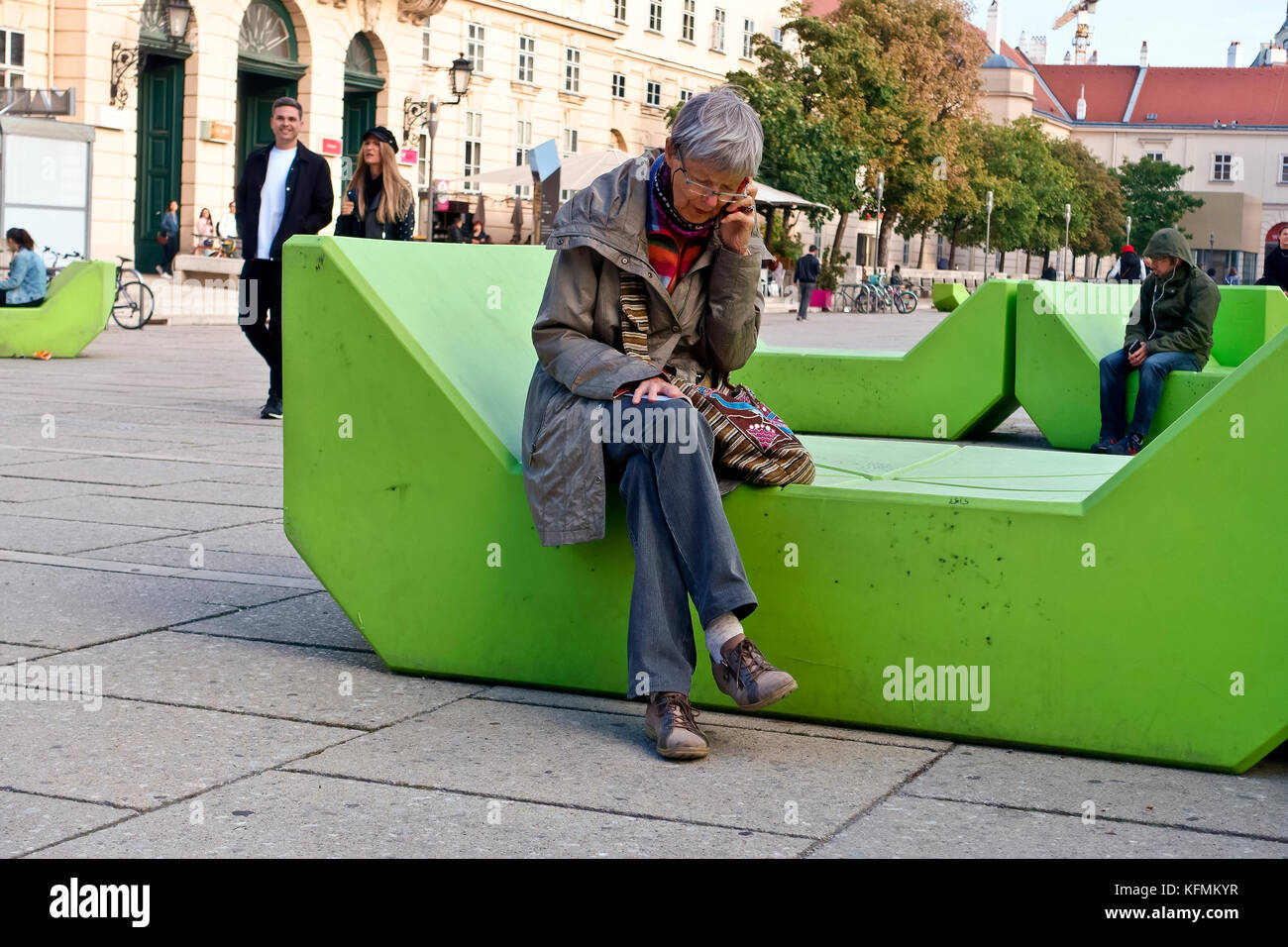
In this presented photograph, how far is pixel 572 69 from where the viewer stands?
4347cm

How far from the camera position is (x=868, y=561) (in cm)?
392

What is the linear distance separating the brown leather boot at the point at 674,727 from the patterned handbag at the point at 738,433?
0.58 m

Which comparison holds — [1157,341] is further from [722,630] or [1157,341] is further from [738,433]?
[722,630]

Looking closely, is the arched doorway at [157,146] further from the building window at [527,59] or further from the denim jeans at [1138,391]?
the denim jeans at [1138,391]

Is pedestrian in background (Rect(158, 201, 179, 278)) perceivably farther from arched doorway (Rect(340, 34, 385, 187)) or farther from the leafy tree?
the leafy tree

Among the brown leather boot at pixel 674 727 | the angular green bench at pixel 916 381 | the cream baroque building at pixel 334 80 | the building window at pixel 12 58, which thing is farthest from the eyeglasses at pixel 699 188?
the building window at pixel 12 58

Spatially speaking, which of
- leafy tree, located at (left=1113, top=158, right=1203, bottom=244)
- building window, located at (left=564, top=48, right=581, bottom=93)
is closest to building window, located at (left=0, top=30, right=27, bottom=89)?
building window, located at (left=564, top=48, right=581, bottom=93)

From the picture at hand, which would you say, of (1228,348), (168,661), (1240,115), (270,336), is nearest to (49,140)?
(270,336)

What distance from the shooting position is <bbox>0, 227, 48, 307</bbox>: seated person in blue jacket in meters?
15.2

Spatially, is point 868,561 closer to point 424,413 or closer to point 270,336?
point 424,413

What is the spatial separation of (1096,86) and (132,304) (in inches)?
4075

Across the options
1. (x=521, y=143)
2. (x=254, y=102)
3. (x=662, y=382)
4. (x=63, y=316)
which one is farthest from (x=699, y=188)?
(x=521, y=143)

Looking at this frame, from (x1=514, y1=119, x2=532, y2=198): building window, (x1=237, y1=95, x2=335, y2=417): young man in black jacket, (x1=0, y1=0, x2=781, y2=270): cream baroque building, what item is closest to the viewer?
(x1=237, y1=95, x2=335, y2=417): young man in black jacket

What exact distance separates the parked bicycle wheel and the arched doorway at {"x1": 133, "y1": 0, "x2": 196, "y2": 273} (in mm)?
8544
